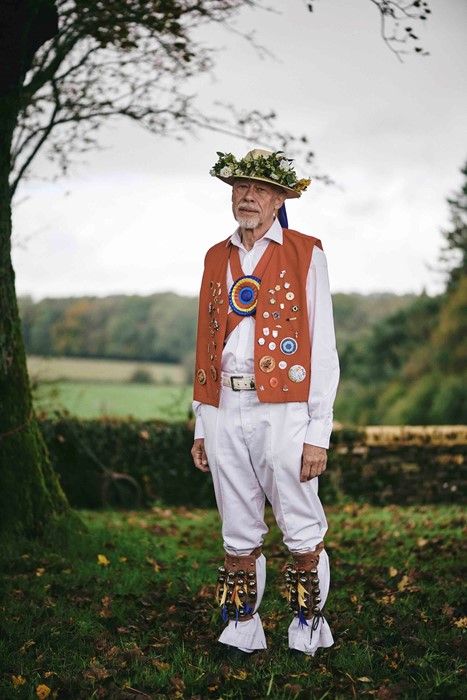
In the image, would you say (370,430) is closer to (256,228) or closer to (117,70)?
(117,70)

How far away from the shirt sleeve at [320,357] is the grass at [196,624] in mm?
1024

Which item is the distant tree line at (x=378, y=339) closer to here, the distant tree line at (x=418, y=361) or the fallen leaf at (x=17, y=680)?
the distant tree line at (x=418, y=361)

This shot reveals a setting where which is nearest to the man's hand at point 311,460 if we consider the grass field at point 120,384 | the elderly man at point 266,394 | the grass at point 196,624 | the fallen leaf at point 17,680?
the elderly man at point 266,394

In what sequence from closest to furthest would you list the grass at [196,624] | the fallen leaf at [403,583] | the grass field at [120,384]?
the grass at [196,624] → the fallen leaf at [403,583] → the grass field at [120,384]

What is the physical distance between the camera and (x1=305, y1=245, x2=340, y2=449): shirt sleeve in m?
3.59

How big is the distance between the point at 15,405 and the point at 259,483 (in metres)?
2.71

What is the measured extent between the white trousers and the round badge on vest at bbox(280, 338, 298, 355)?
0.22 metres

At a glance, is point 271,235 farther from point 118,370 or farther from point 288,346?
point 118,370

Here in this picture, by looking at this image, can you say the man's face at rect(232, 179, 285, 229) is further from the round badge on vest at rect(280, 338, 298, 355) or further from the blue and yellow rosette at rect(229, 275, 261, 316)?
the round badge on vest at rect(280, 338, 298, 355)

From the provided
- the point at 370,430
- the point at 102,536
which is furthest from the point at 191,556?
the point at 370,430

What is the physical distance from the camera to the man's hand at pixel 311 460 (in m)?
3.56

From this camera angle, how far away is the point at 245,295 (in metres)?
3.72

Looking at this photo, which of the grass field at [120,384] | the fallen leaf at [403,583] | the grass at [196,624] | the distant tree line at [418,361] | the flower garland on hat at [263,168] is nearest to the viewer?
the grass at [196,624]

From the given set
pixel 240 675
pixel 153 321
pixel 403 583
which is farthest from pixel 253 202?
pixel 153 321
